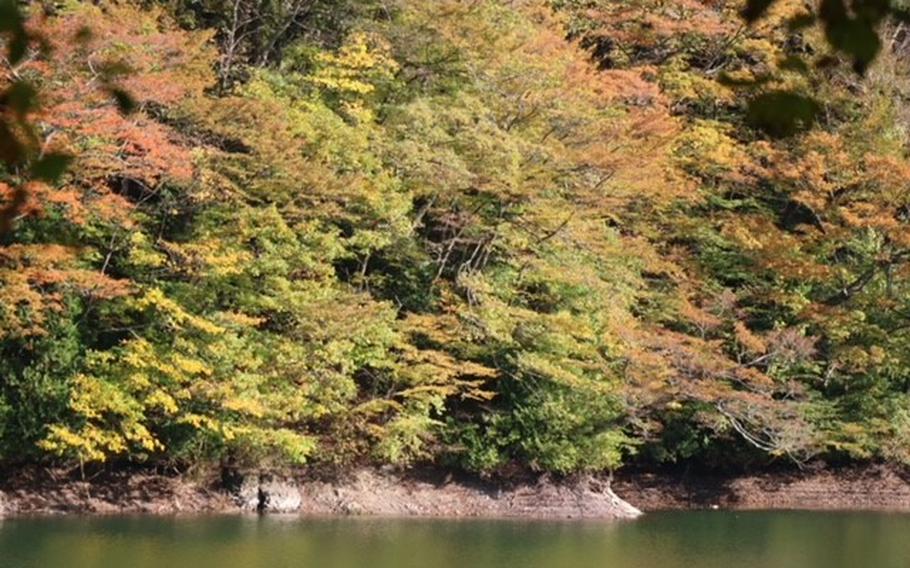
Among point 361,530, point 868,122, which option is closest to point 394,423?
point 361,530

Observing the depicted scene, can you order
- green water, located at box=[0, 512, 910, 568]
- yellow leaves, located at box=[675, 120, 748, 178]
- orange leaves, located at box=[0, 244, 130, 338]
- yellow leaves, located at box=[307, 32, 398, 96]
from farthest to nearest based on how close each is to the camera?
yellow leaves, located at box=[675, 120, 748, 178] < yellow leaves, located at box=[307, 32, 398, 96] < orange leaves, located at box=[0, 244, 130, 338] < green water, located at box=[0, 512, 910, 568]

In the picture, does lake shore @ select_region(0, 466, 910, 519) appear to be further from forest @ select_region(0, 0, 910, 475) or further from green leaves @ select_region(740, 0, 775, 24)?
green leaves @ select_region(740, 0, 775, 24)

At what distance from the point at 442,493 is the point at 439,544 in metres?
4.58

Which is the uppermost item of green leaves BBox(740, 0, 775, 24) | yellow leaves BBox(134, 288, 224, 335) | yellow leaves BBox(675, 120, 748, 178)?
yellow leaves BBox(675, 120, 748, 178)

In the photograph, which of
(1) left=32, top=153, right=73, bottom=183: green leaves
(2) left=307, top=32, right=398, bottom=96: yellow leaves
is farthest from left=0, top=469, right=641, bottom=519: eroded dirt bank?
(1) left=32, top=153, right=73, bottom=183: green leaves

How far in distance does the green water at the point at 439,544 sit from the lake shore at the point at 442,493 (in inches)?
40.3

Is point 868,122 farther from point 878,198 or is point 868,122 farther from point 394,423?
point 394,423

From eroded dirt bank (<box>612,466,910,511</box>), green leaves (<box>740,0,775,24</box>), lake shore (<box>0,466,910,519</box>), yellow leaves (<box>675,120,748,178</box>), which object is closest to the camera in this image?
green leaves (<box>740,0,775,24</box>)

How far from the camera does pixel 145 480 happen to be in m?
18.3

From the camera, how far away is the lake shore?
57.9ft

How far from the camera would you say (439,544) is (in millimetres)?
15438

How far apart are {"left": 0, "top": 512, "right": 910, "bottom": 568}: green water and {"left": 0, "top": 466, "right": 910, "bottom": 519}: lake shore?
1.02 metres

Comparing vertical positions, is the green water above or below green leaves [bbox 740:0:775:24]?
below

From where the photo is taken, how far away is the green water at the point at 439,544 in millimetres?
13375
